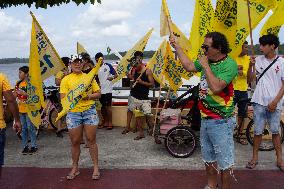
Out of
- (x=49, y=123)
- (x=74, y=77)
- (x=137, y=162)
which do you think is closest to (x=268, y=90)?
(x=137, y=162)

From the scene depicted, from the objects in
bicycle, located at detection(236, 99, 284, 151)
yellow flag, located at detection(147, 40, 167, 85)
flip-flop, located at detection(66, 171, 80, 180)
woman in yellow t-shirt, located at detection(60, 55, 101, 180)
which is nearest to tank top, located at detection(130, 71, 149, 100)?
yellow flag, located at detection(147, 40, 167, 85)

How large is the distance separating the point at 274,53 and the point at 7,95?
13.4 ft

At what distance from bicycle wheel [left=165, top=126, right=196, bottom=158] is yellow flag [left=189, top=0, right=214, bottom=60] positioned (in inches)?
54.8

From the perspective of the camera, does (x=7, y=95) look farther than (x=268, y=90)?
No

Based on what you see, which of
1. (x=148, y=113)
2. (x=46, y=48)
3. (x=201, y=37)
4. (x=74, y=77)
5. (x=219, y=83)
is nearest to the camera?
(x=219, y=83)

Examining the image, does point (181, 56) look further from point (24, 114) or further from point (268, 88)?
point (24, 114)

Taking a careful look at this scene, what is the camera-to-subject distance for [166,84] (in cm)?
923

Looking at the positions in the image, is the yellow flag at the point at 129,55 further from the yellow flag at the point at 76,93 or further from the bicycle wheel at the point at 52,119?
the yellow flag at the point at 76,93

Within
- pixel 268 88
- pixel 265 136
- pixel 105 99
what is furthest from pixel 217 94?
pixel 105 99

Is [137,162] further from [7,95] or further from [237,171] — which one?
[7,95]

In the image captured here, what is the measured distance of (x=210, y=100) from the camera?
4.54 m

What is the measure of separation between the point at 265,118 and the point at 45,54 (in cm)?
411

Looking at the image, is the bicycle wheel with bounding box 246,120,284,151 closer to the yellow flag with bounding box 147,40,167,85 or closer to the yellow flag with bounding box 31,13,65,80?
the yellow flag with bounding box 147,40,167,85

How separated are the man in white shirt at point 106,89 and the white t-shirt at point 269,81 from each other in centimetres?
427
